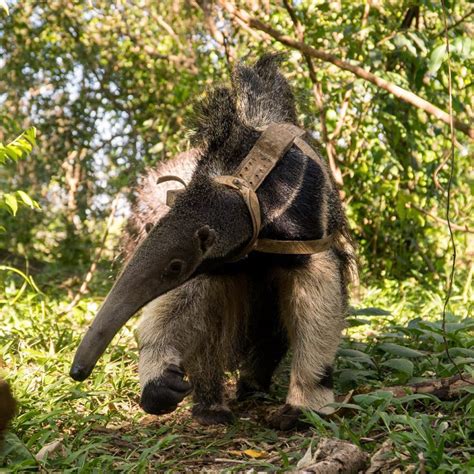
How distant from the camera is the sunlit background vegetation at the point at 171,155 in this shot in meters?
3.32

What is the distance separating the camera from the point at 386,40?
6723mm

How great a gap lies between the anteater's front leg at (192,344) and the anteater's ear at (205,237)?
56 centimetres

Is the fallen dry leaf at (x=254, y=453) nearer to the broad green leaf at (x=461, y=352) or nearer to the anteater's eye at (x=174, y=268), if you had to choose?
the anteater's eye at (x=174, y=268)

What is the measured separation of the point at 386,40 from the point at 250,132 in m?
3.63

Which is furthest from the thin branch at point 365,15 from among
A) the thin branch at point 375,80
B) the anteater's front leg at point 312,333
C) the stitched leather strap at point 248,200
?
the stitched leather strap at point 248,200

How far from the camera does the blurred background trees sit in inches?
298

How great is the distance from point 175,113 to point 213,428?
579cm

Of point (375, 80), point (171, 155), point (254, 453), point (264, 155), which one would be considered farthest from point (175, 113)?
point (254, 453)

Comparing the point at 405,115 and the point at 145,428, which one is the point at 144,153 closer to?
the point at 405,115

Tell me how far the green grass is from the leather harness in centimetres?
70

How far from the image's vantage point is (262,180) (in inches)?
134

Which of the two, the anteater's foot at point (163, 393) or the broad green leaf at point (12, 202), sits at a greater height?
the broad green leaf at point (12, 202)

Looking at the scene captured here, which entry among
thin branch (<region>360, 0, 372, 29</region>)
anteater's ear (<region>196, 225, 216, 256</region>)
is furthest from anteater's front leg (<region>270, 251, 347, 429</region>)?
thin branch (<region>360, 0, 372, 29</region>)

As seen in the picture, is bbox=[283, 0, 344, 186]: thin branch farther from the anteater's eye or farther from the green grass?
the anteater's eye
